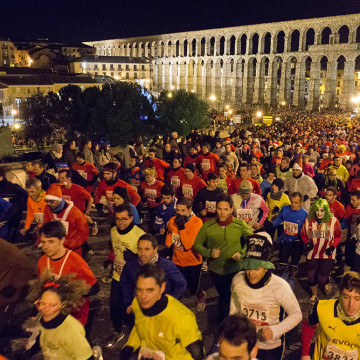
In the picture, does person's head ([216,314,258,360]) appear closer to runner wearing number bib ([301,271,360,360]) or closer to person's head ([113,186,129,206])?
runner wearing number bib ([301,271,360,360])

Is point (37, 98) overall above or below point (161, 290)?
above

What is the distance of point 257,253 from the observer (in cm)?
406

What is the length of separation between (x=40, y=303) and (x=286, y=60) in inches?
3140

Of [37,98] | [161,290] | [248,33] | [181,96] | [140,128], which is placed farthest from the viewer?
[248,33]

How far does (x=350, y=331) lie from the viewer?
360 centimetres

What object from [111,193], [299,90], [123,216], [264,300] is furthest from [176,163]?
[299,90]

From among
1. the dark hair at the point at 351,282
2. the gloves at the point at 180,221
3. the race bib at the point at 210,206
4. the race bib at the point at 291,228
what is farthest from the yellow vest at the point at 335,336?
the race bib at the point at 210,206

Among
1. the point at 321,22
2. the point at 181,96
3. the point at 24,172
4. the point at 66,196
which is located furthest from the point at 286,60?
the point at 66,196

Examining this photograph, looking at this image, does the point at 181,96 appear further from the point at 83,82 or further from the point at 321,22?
the point at 321,22

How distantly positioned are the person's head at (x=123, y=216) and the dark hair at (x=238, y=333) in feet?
8.92

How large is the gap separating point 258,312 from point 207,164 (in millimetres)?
8213

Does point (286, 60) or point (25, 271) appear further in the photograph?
point (286, 60)

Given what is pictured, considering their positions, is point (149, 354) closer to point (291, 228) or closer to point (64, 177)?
point (291, 228)

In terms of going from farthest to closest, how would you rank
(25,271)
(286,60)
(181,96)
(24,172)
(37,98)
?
(286,60)
(37,98)
(181,96)
(24,172)
(25,271)
